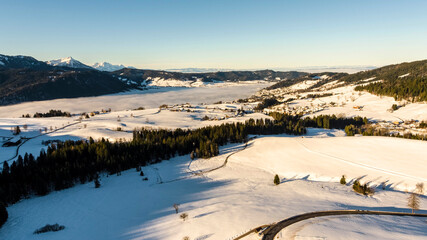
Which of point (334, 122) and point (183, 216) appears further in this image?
point (334, 122)

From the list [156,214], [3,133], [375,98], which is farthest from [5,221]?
[375,98]

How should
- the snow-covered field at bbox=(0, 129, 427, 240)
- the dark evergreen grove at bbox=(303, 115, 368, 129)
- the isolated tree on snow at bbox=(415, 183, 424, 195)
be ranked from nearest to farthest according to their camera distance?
the snow-covered field at bbox=(0, 129, 427, 240) < the isolated tree on snow at bbox=(415, 183, 424, 195) < the dark evergreen grove at bbox=(303, 115, 368, 129)

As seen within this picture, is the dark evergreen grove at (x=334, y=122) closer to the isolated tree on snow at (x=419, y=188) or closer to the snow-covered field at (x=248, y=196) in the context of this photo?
the snow-covered field at (x=248, y=196)

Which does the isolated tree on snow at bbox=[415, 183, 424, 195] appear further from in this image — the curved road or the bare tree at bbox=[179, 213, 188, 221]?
the bare tree at bbox=[179, 213, 188, 221]

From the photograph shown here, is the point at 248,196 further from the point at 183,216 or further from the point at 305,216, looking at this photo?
the point at 183,216

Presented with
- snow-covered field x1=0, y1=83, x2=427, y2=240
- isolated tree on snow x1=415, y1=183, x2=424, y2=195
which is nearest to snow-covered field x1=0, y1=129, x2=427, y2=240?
snow-covered field x1=0, y1=83, x2=427, y2=240

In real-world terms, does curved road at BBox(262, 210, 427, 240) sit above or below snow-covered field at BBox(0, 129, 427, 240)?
above

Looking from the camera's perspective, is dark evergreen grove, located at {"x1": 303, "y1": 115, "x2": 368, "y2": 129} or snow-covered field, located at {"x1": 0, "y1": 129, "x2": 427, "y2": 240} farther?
dark evergreen grove, located at {"x1": 303, "y1": 115, "x2": 368, "y2": 129}

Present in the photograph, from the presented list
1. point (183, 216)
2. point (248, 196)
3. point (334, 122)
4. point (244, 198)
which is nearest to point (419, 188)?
point (248, 196)
